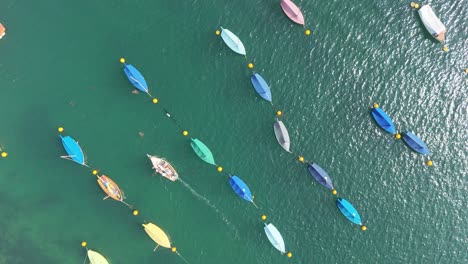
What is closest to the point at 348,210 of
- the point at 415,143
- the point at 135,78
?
the point at 415,143

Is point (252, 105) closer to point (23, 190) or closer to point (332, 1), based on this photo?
point (332, 1)

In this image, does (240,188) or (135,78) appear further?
(240,188)

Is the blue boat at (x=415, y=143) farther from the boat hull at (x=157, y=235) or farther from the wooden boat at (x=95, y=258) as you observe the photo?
the wooden boat at (x=95, y=258)

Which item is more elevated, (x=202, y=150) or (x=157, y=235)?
(x=202, y=150)

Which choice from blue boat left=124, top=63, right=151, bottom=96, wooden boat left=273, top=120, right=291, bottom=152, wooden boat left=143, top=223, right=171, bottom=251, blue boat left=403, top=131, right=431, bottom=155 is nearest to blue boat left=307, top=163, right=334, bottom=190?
wooden boat left=273, top=120, right=291, bottom=152

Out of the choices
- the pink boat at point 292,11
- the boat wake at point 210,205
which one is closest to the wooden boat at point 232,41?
the pink boat at point 292,11

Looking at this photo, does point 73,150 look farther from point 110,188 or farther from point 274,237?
point 274,237
